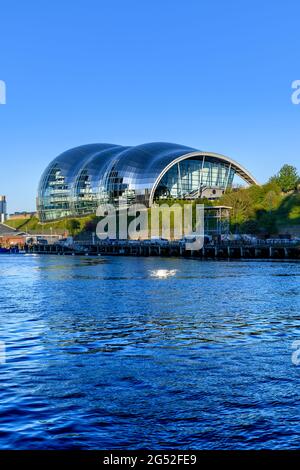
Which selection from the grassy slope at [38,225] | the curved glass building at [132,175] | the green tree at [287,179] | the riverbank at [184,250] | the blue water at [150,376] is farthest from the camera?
Result: the grassy slope at [38,225]

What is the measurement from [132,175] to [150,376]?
127093mm

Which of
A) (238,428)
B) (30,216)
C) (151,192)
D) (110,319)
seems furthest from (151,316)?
(30,216)

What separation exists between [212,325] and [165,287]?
16689 millimetres

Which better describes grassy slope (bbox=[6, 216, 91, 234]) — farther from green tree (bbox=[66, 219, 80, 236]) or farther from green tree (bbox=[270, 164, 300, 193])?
green tree (bbox=[270, 164, 300, 193])

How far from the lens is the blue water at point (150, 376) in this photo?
1070 cm

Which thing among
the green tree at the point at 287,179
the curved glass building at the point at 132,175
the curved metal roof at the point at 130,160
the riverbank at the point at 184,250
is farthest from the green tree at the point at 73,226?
the green tree at the point at 287,179

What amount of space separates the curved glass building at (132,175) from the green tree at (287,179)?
2346 cm

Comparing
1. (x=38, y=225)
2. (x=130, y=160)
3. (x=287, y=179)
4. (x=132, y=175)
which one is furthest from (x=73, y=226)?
(x=287, y=179)

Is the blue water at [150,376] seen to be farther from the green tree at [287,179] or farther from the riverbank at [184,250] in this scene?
the green tree at [287,179]

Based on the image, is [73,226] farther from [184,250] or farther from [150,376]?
[150,376]

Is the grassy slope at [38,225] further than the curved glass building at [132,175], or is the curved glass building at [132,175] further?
the grassy slope at [38,225]

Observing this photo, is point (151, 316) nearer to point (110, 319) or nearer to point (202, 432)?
→ point (110, 319)

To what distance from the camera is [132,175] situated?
14075cm
